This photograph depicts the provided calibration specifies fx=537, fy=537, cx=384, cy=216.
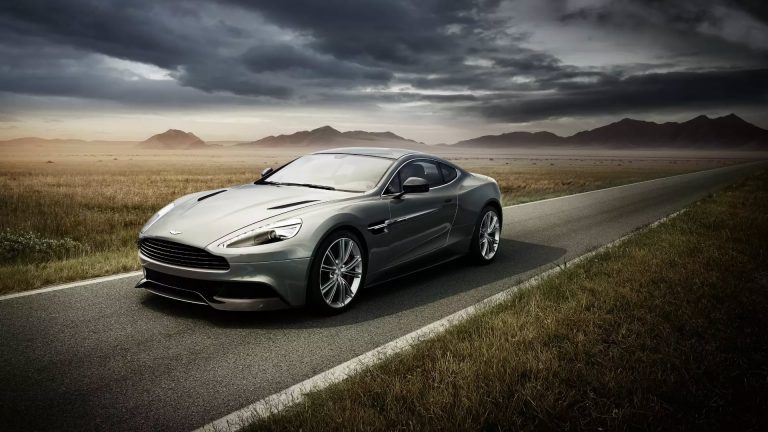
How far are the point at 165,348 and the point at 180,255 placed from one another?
2.83 feet

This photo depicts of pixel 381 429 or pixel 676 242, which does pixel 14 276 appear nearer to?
pixel 381 429

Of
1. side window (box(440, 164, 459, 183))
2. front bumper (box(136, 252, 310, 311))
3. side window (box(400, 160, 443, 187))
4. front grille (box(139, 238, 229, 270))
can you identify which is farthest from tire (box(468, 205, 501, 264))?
front grille (box(139, 238, 229, 270))

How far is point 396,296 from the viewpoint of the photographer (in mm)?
5594

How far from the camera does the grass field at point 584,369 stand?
9.37 feet

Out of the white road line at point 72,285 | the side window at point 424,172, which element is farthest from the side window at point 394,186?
the white road line at point 72,285

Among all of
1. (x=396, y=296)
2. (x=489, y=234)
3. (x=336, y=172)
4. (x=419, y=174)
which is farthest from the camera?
(x=489, y=234)

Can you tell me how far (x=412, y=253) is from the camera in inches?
227

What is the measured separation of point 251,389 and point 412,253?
2741 mm

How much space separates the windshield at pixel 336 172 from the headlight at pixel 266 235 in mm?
1098

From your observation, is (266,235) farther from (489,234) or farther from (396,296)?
(489,234)

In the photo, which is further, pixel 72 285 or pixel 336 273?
pixel 72 285

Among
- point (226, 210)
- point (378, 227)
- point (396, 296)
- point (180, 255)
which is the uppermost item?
point (226, 210)

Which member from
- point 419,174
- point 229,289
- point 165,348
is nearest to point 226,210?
point 229,289

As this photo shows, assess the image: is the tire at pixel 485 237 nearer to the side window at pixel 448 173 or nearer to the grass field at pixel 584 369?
the side window at pixel 448 173
